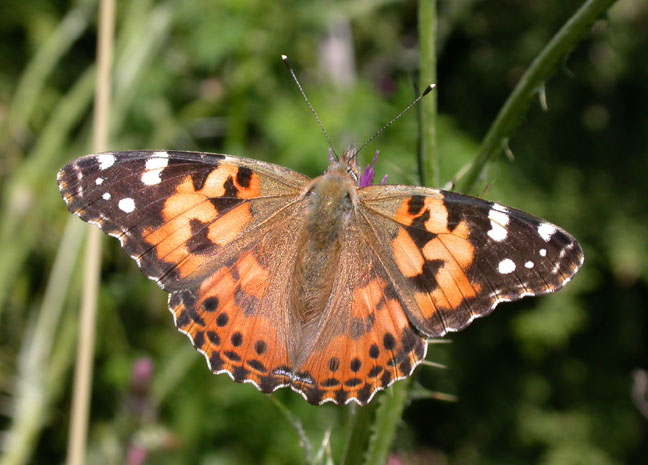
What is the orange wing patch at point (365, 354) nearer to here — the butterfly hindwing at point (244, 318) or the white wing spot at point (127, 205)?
the butterfly hindwing at point (244, 318)

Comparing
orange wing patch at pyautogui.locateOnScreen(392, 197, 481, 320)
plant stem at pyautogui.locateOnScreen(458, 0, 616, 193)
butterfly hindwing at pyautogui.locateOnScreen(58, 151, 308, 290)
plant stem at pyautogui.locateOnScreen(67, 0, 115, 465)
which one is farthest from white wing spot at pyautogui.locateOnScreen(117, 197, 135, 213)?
plant stem at pyautogui.locateOnScreen(458, 0, 616, 193)

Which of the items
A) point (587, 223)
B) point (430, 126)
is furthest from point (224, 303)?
point (587, 223)

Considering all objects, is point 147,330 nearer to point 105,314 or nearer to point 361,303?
point 105,314

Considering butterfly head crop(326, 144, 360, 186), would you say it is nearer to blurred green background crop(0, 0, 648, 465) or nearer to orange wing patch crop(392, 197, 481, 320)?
orange wing patch crop(392, 197, 481, 320)

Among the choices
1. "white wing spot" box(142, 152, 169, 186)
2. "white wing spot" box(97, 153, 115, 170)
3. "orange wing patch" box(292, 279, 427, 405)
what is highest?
"white wing spot" box(142, 152, 169, 186)

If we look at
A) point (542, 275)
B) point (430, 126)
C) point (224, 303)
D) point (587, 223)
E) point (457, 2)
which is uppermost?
point (457, 2)

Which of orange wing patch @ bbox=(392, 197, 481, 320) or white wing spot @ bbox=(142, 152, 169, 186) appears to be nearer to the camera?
orange wing patch @ bbox=(392, 197, 481, 320)

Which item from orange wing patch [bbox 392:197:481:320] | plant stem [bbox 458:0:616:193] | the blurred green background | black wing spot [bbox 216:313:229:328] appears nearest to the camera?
plant stem [bbox 458:0:616:193]

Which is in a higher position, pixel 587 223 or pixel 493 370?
pixel 587 223
